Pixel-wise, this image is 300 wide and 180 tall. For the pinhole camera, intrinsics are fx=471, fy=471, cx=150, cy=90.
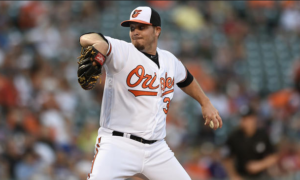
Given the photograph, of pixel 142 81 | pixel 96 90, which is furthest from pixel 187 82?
pixel 96 90

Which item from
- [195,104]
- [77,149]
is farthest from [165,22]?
[77,149]

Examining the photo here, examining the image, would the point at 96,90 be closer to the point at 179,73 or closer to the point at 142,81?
the point at 179,73

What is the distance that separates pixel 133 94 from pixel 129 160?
1.76ft

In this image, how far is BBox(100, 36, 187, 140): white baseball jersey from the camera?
378cm

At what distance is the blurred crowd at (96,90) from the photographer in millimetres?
7258

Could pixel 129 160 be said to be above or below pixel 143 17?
below

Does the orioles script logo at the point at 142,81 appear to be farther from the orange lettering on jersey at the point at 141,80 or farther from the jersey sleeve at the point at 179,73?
the jersey sleeve at the point at 179,73

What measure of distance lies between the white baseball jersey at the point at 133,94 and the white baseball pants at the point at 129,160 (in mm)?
92

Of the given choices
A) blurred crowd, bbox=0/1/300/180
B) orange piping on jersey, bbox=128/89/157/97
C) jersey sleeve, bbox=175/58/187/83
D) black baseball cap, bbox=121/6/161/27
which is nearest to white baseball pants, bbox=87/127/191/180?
orange piping on jersey, bbox=128/89/157/97

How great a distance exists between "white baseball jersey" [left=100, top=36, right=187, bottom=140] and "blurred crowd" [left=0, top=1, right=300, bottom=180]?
315 cm

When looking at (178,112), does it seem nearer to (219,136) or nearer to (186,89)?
(219,136)

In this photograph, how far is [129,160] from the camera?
378 cm

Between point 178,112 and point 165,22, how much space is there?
11.0 feet

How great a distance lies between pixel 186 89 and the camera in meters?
4.61
